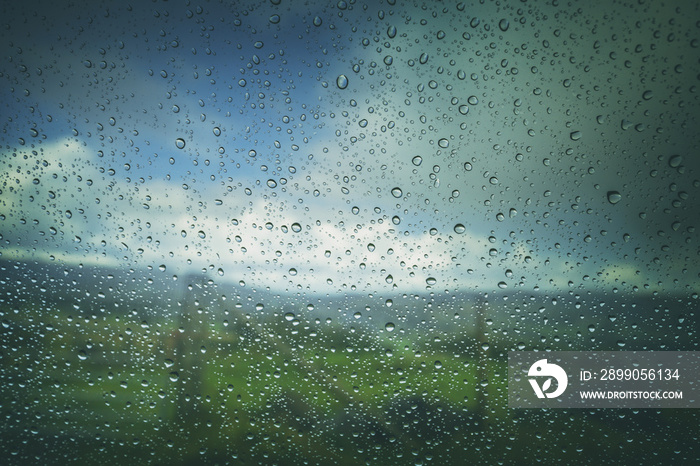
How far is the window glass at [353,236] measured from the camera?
3.13 ft

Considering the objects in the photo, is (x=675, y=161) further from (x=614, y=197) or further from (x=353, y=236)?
(x=353, y=236)

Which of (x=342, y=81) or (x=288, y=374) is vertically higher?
(x=342, y=81)

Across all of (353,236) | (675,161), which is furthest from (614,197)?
(353,236)

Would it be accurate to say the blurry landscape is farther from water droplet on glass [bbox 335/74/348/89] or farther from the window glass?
water droplet on glass [bbox 335/74/348/89]

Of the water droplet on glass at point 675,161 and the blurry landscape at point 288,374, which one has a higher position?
the water droplet on glass at point 675,161

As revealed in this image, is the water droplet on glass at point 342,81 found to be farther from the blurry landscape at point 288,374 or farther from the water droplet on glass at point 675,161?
the water droplet on glass at point 675,161

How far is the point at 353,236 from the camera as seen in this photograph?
1.00 m

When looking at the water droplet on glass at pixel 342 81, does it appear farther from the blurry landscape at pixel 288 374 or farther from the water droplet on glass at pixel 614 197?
the water droplet on glass at pixel 614 197

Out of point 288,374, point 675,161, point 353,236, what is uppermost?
point 675,161

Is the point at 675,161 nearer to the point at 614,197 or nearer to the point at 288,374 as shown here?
the point at 614,197

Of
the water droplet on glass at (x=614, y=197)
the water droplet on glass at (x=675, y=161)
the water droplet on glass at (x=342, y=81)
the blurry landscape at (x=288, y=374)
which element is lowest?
the blurry landscape at (x=288, y=374)

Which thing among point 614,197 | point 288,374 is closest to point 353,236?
point 288,374

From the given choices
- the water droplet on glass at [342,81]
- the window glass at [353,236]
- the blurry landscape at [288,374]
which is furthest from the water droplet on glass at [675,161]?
the water droplet on glass at [342,81]

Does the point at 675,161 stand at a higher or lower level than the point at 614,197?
higher
